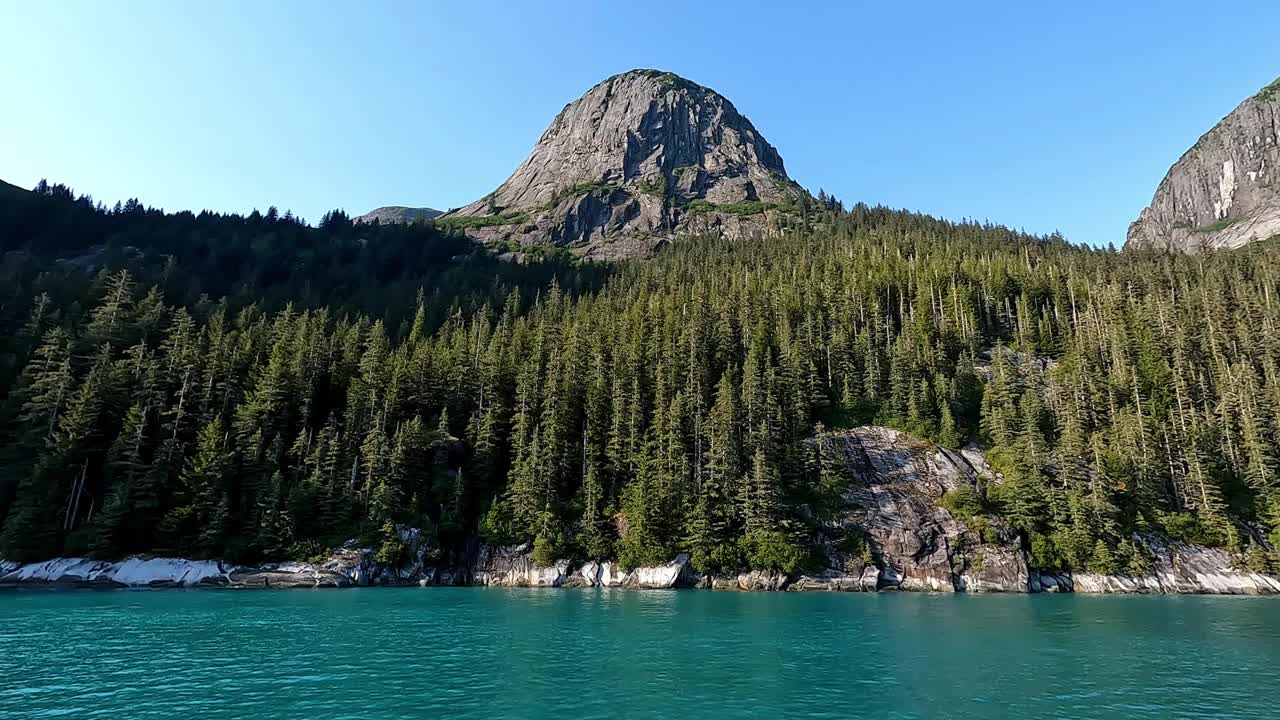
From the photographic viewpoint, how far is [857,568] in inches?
2790

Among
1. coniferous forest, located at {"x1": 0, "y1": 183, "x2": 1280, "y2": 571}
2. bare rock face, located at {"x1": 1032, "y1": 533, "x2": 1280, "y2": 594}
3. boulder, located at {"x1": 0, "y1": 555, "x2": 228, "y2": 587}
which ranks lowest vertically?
boulder, located at {"x1": 0, "y1": 555, "x2": 228, "y2": 587}

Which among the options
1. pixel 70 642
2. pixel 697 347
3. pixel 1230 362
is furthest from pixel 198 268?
pixel 1230 362

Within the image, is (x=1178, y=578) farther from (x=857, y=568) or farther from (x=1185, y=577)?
(x=857, y=568)

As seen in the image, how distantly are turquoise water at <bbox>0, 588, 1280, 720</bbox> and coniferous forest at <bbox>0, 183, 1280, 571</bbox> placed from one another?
22093 mm

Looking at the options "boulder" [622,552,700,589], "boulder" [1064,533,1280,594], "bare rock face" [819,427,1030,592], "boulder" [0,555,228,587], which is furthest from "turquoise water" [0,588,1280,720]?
"boulder" [622,552,700,589]

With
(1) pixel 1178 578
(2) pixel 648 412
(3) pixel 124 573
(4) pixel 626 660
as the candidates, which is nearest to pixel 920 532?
(1) pixel 1178 578

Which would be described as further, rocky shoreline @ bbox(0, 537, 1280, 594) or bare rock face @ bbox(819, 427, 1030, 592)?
bare rock face @ bbox(819, 427, 1030, 592)

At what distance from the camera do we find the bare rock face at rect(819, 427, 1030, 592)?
68.9 m

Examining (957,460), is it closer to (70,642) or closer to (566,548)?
(566,548)

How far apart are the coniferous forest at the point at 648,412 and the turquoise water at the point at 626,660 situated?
→ 22.1 meters

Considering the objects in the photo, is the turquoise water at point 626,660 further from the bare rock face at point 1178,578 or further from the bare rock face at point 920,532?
the bare rock face at point 920,532

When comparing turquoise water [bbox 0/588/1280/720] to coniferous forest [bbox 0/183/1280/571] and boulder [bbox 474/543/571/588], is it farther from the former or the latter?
boulder [bbox 474/543/571/588]

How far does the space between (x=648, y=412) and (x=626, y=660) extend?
65573 mm

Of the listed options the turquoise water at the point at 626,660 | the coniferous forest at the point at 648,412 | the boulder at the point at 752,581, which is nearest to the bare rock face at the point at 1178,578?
the coniferous forest at the point at 648,412
